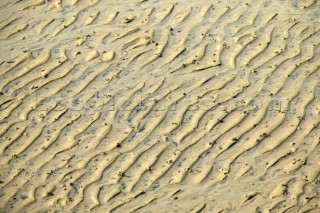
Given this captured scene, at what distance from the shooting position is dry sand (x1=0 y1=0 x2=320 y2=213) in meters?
5.86

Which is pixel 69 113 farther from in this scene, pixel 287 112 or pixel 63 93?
pixel 287 112

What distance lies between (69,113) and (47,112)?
9.1 inches

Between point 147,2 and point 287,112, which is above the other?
point 147,2

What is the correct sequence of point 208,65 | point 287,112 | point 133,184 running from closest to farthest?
point 133,184 < point 287,112 < point 208,65

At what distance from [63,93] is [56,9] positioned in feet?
4.32

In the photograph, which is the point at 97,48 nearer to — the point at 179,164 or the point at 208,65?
the point at 208,65

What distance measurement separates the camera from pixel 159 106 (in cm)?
651

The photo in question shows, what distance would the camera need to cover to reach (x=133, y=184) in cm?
590

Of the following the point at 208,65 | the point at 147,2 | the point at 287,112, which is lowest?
the point at 287,112

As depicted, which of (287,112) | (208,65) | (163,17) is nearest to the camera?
(287,112)

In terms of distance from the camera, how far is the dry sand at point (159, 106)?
5.86m

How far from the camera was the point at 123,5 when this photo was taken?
7500 millimetres

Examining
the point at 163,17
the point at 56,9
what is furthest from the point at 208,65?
the point at 56,9

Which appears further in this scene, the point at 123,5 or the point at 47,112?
the point at 123,5
